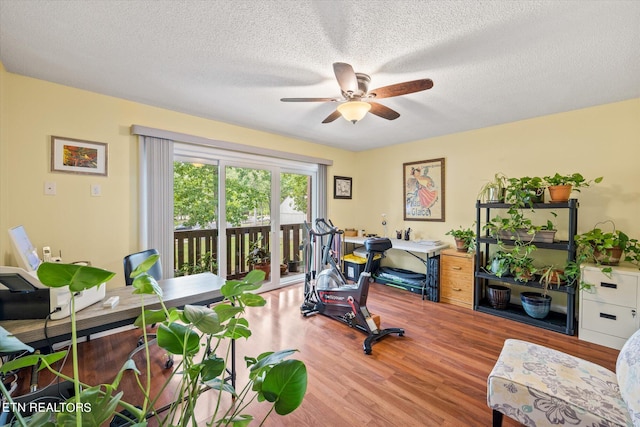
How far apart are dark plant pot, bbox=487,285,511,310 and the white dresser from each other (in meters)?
0.65

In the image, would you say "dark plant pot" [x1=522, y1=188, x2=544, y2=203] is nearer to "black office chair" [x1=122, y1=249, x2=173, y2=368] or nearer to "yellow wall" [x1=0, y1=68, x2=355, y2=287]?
"black office chair" [x1=122, y1=249, x2=173, y2=368]

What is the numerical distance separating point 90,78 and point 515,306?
4.99 m

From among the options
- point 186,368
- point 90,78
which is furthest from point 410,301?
point 90,78

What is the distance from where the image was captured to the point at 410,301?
11.7ft

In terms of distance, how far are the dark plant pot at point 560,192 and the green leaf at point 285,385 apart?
323 cm

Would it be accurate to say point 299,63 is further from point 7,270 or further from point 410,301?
point 410,301

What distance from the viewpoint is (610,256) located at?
2492mm

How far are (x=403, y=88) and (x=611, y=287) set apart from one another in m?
2.63

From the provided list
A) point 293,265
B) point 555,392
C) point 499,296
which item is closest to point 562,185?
point 499,296

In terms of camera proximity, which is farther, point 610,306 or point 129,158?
point 129,158

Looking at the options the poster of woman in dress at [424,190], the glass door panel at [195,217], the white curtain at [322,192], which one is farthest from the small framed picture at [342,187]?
the glass door panel at [195,217]

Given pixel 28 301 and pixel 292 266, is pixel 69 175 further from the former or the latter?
pixel 292 266

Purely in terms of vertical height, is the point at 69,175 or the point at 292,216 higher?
the point at 69,175

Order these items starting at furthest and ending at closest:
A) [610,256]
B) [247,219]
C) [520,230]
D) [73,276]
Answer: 1. [247,219]
2. [520,230]
3. [610,256]
4. [73,276]
